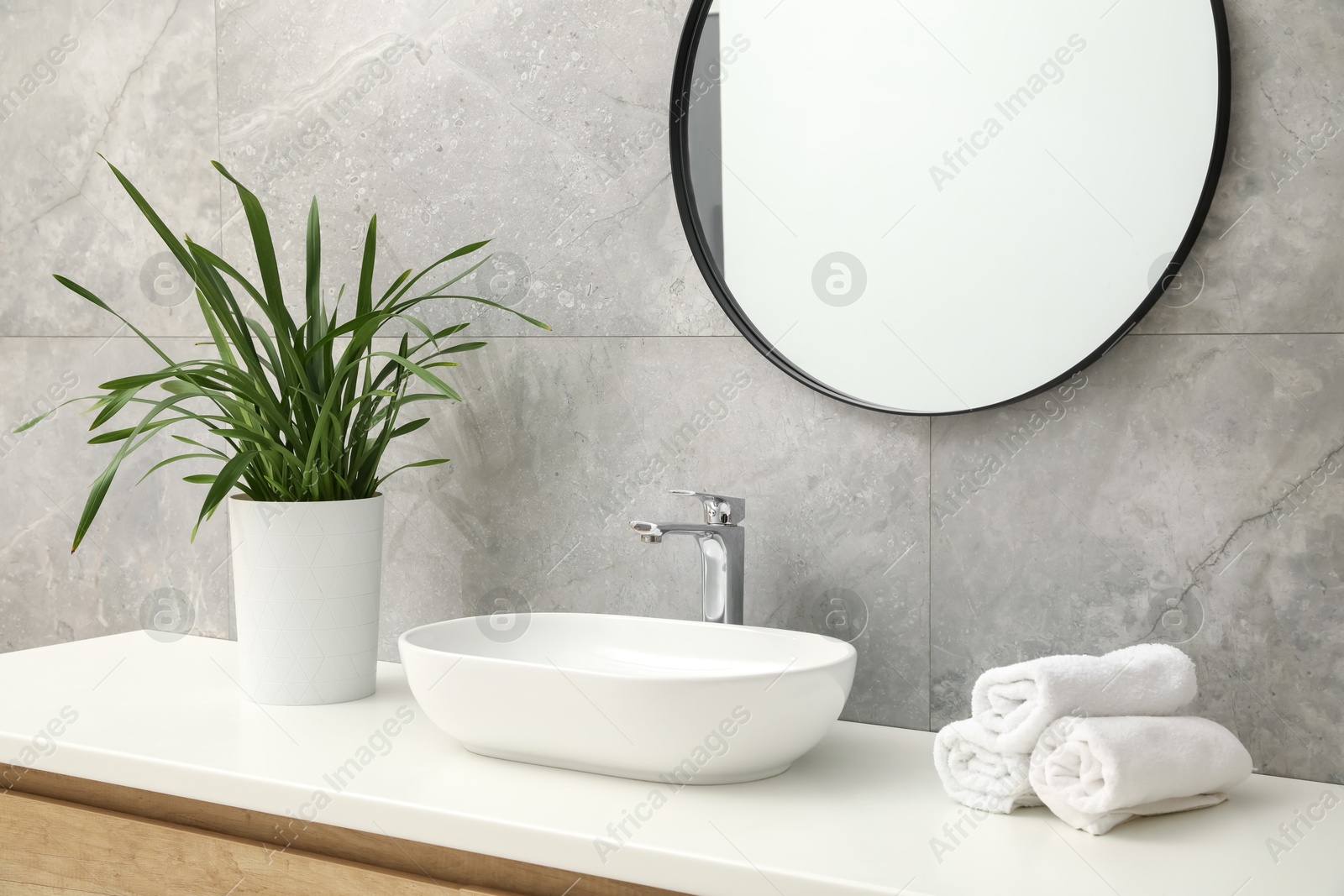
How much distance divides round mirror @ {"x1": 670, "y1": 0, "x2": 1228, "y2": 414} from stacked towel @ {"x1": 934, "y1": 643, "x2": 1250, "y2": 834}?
336 mm

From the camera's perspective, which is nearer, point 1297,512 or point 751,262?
point 1297,512

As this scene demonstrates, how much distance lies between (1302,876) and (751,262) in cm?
81

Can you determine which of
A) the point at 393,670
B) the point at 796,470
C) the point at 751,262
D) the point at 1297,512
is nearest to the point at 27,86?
the point at 393,670

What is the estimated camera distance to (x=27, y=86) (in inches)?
71.0

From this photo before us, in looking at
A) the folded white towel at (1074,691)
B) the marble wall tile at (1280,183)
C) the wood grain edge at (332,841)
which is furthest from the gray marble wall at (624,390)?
the wood grain edge at (332,841)

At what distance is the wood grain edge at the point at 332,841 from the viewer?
0.89 meters

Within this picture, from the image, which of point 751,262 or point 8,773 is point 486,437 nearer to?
point 751,262

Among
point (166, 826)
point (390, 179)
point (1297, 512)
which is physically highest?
point (390, 179)

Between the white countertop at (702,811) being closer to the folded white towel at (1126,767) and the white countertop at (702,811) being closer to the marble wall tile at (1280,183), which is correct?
the folded white towel at (1126,767)

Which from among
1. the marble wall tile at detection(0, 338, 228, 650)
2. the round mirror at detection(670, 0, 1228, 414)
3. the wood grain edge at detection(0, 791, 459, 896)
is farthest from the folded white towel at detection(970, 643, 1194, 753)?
the marble wall tile at detection(0, 338, 228, 650)

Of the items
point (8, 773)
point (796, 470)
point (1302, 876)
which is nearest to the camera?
point (1302, 876)

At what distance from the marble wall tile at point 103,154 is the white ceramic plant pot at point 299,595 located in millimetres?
560

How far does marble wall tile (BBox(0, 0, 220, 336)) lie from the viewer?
1672 millimetres

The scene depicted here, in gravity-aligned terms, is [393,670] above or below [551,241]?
below
